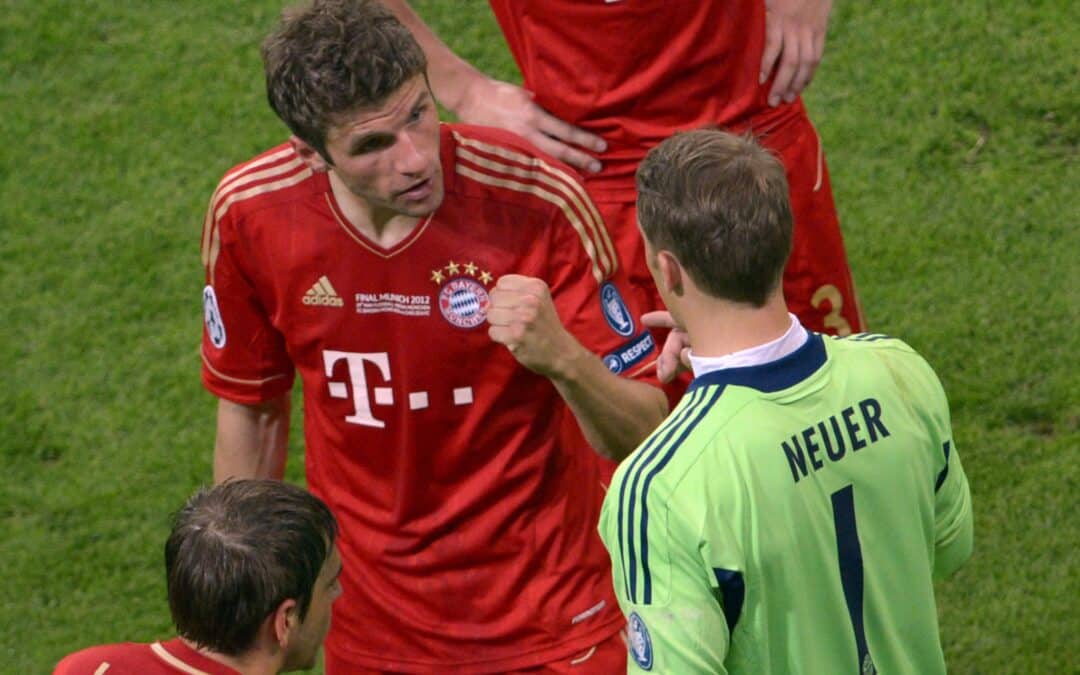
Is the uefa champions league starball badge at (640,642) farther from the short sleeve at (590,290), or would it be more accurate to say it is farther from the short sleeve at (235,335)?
the short sleeve at (235,335)

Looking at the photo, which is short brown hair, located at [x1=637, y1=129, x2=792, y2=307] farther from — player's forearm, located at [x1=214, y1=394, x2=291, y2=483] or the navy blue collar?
player's forearm, located at [x1=214, y1=394, x2=291, y2=483]

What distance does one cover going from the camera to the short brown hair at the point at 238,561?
2.89 metres

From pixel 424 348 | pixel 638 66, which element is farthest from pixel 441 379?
pixel 638 66

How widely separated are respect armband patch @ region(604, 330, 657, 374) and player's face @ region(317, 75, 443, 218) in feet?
1.55

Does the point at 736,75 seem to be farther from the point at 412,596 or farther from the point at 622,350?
the point at 412,596

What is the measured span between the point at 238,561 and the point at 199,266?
4.22 meters

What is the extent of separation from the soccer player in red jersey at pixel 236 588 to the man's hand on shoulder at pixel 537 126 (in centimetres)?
164

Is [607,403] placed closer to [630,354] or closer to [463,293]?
[630,354]

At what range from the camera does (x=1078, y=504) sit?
5598 millimetres

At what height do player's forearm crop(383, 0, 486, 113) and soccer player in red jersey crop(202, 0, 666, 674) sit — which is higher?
player's forearm crop(383, 0, 486, 113)

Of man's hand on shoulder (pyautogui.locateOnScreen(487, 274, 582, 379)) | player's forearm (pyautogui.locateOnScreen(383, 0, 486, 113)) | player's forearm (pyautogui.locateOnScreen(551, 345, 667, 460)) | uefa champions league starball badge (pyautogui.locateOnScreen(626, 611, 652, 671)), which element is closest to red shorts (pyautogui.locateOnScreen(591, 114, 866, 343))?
player's forearm (pyautogui.locateOnScreen(383, 0, 486, 113))

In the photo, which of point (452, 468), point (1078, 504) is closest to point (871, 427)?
point (452, 468)

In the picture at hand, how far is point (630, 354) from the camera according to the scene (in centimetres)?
364

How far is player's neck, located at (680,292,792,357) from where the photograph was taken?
2.93m
